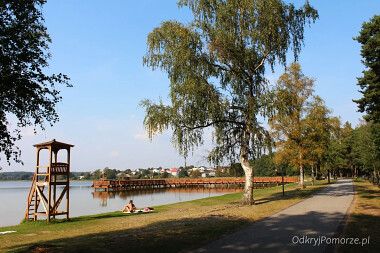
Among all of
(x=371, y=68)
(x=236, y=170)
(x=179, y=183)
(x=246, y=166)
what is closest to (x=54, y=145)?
(x=236, y=170)

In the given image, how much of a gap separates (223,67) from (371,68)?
11.2m

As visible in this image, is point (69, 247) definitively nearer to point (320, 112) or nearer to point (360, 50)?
point (360, 50)

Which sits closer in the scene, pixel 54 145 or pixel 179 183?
pixel 54 145

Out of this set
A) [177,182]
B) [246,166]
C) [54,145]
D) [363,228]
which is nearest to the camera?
[363,228]

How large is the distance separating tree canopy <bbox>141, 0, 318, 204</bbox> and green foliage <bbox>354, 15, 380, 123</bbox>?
529 centimetres

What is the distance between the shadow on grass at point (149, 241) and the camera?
7809 mm

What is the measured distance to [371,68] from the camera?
20.9 m

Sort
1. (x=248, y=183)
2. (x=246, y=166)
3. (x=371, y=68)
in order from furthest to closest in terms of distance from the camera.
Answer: (x=371, y=68) → (x=248, y=183) → (x=246, y=166)

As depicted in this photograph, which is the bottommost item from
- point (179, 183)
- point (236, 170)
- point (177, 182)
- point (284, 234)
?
point (179, 183)

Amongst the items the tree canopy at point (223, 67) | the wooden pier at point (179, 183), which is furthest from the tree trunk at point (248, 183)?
the wooden pier at point (179, 183)

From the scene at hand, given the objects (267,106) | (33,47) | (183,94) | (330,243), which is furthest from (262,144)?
(33,47)

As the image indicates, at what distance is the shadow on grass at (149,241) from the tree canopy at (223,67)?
22.3ft

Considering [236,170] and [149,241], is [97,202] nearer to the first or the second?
[236,170]

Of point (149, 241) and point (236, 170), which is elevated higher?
point (236, 170)
